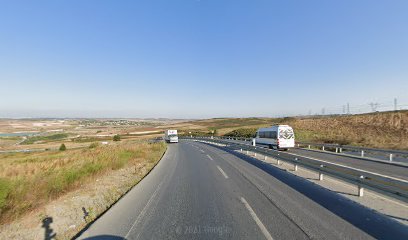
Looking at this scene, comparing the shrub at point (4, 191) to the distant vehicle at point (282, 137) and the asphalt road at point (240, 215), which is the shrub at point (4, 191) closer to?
the asphalt road at point (240, 215)

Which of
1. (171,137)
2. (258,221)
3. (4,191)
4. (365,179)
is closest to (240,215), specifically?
(258,221)

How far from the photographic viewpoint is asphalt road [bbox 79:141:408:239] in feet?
16.9

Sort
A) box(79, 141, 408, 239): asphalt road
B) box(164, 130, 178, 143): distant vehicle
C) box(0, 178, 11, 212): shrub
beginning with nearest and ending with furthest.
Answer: box(79, 141, 408, 239): asphalt road
box(0, 178, 11, 212): shrub
box(164, 130, 178, 143): distant vehicle

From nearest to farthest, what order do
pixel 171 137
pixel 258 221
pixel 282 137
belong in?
1. pixel 258 221
2. pixel 282 137
3. pixel 171 137

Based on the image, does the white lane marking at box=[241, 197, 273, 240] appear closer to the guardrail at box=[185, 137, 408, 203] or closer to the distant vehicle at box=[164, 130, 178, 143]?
the guardrail at box=[185, 137, 408, 203]

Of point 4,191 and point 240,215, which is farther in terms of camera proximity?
point 4,191

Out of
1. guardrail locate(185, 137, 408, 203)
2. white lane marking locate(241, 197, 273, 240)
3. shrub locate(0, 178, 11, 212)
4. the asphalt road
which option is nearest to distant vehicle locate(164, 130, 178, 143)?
guardrail locate(185, 137, 408, 203)

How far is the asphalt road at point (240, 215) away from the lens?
5.15 m

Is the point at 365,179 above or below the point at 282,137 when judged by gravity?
above

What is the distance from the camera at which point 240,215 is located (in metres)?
6.25

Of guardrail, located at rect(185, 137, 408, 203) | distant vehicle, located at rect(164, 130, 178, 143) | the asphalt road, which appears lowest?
distant vehicle, located at rect(164, 130, 178, 143)

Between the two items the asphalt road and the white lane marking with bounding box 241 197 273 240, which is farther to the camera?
the asphalt road

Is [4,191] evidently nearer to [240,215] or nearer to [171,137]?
[240,215]

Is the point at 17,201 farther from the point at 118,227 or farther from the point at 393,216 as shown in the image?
the point at 393,216
